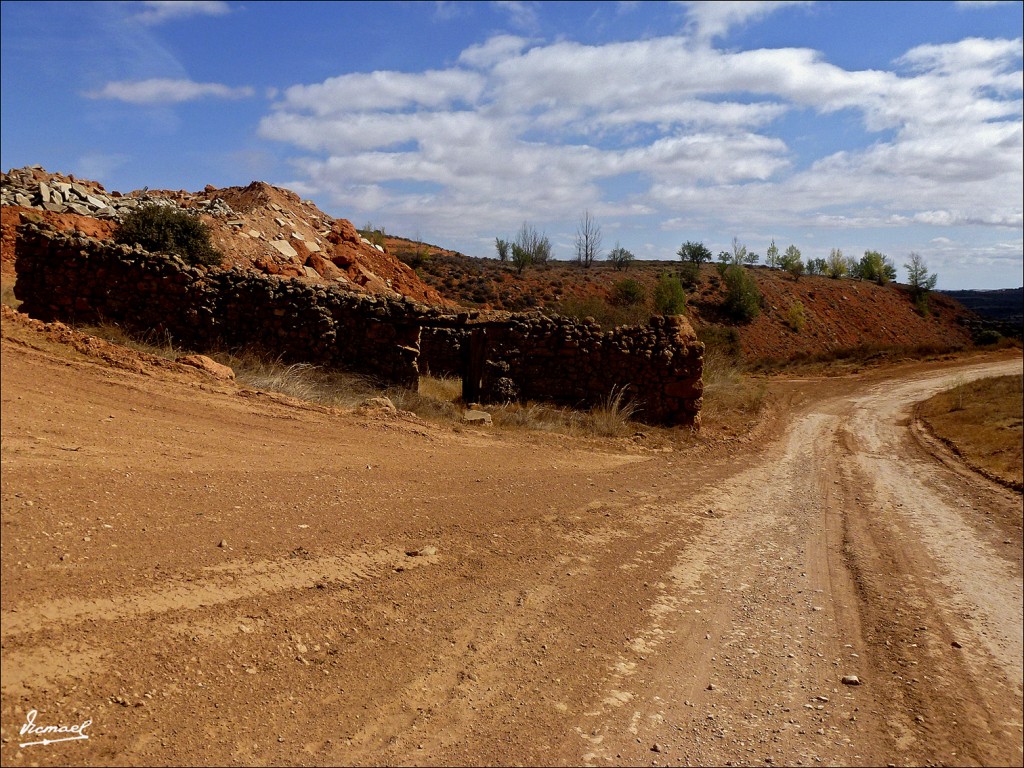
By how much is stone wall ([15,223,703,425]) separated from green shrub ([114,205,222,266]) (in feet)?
11.1

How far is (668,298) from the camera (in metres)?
40.4

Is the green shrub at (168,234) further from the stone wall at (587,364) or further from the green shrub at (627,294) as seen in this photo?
the green shrub at (627,294)

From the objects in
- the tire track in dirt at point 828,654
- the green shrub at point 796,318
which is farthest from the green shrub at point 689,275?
the tire track in dirt at point 828,654

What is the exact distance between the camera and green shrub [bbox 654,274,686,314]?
130 ft

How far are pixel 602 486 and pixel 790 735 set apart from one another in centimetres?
604

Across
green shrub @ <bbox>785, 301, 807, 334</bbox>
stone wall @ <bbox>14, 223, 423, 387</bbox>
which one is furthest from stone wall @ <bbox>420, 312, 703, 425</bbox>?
green shrub @ <bbox>785, 301, 807, 334</bbox>

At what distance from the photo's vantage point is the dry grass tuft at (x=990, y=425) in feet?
11.0

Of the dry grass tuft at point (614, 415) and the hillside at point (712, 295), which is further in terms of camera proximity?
the hillside at point (712, 295)

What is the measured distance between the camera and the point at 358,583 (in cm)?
541

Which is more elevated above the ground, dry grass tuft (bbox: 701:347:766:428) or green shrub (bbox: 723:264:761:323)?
green shrub (bbox: 723:264:761:323)

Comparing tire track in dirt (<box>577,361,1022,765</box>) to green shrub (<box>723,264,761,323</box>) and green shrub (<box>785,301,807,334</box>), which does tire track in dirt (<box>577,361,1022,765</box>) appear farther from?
green shrub (<box>785,301,807,334</box>)

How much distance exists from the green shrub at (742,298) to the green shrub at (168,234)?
125ft

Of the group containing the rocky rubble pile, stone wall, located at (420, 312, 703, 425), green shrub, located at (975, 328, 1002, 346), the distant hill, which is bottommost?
stone wall, located at (420, 312, 703, 425)

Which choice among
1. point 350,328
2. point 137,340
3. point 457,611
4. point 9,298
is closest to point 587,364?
point 350,328
